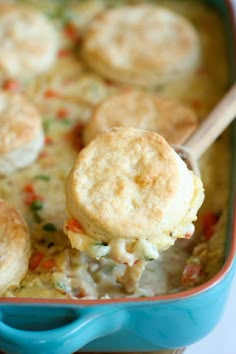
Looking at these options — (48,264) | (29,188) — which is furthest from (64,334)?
(29,188)

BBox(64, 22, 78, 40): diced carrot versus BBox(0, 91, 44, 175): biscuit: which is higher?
BBox(64, 22, 78, 40): diced carrot

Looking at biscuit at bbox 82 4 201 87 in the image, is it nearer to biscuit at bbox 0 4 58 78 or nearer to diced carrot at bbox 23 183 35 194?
biscuit at bbox 0 4 58 78

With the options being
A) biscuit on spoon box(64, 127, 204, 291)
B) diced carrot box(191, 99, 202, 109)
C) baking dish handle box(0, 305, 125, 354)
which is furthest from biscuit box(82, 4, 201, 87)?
baking dish handle box(0, 305, 125, 354)

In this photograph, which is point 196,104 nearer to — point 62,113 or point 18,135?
point 62,113

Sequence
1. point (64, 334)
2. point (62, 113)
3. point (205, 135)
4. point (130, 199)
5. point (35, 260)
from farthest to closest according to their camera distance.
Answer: point (62, 113) → point (205, 135) → point (35, 260) → point (130, 199) → point (64, 334)

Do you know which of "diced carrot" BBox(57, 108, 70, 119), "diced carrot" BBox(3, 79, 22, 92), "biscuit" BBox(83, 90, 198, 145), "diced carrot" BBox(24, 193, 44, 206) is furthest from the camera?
"diced carrot" BBox(3, 79, 22, 92)

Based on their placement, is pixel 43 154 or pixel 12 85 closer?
pixel 43 154

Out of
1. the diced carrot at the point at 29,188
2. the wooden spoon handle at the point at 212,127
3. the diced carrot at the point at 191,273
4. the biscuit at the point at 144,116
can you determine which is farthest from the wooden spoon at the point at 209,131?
the diced carrot at the point at 29,188
